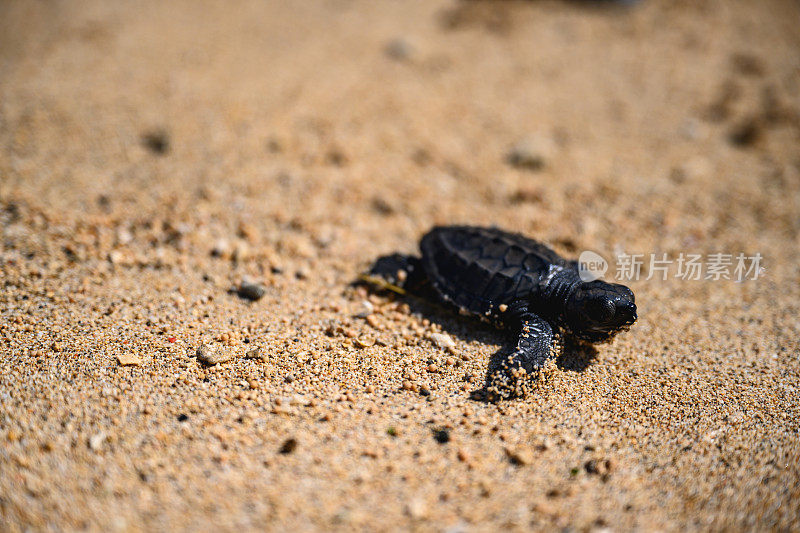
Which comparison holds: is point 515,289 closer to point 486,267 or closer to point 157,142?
point 486,267

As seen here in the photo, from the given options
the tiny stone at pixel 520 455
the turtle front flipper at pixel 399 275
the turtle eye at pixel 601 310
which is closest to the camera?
the tiny stone at pixel 520 455

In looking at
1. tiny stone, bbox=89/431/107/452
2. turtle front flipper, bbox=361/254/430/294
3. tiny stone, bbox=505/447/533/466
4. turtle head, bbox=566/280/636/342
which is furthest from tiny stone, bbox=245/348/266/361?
turtle head, bbox=566/280/636/342

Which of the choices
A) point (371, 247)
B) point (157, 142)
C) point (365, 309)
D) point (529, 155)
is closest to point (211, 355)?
point (365, 309)

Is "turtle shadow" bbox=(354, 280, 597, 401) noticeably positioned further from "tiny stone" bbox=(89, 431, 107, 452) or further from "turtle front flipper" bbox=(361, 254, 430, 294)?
"tiny stone" bbox=(89, 431, 107, 452)

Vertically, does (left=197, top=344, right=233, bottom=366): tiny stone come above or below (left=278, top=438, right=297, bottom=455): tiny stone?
above

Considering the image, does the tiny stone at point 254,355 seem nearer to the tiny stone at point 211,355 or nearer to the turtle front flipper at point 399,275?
the tiny stone at point 211,355

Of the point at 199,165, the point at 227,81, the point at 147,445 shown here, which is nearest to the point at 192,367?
the point at 147,445

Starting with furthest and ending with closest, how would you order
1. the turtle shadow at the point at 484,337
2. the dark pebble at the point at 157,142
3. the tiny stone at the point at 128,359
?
1. the dark pebble at the point at 157,142
2. the turtle shadow at the point at 484,337
3. the tiny stone at the point at 128,359

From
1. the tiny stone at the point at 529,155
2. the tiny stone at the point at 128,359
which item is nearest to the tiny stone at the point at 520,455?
the tiny stone at the point at 128,359
